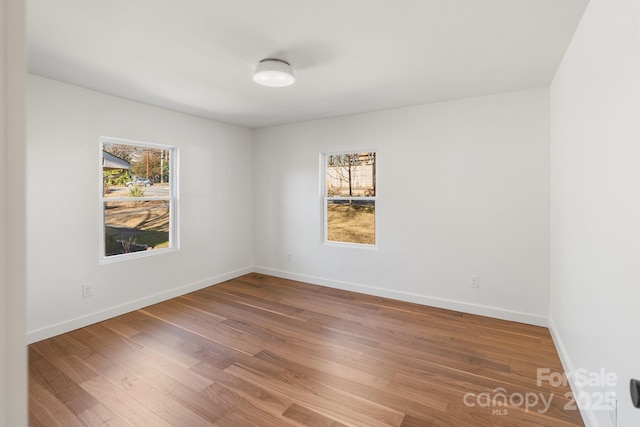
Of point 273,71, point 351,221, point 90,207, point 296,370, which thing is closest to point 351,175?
point 351,221

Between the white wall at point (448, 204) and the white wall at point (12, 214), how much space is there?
3669mm

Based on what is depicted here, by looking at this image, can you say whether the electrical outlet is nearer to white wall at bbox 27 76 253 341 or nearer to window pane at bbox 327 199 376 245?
window pane at bbox 327 199 376 245

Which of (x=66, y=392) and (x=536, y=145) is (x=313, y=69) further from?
Result: (x=66, y=392)

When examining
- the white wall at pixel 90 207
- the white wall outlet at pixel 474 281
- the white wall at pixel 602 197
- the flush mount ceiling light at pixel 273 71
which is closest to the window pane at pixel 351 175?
the white wall outlet at pixel 474 281

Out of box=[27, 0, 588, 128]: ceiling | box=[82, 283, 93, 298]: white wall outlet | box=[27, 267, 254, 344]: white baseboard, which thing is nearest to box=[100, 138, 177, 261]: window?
box=[82, 283, 93, 298]: white wall outlet

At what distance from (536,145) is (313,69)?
2.33 metres

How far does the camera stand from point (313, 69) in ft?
8.86

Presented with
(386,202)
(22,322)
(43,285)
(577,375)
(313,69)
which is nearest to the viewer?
(22,322)

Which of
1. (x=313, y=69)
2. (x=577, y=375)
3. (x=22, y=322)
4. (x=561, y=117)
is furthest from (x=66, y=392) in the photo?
(x=561, y=117)

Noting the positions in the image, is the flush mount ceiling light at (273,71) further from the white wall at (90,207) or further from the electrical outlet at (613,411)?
the electrical outlet at (613,411)

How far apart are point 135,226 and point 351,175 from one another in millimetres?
2819

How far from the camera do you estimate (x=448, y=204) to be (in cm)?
357

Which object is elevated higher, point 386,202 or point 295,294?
point 386,202

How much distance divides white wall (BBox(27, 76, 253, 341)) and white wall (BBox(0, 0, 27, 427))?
10.5 feet
